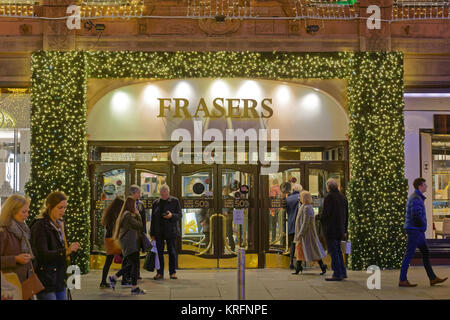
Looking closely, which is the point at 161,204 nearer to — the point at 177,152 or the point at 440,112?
the point at 177,152

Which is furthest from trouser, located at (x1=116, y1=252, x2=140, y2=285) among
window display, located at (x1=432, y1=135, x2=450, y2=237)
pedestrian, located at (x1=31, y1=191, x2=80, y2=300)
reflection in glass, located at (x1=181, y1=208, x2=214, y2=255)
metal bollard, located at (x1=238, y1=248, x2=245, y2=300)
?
window display, located at (x1=432, y1=135, x2=450, y2=237)

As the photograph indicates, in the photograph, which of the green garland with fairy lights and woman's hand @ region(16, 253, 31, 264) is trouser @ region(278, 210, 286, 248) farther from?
woman's hand @ region(16, 253, 31, 264)

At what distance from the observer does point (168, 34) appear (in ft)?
44.8

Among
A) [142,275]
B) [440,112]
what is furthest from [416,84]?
[142,275]

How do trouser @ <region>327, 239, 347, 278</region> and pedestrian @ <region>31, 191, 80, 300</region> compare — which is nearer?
pedestrian @ <region>31, 191, 80, 300</region>

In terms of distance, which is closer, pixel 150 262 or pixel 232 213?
pixel 150 262

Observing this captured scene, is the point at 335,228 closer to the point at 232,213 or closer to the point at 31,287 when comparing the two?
the point at 232,213

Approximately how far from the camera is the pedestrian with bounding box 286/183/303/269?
1327 cm

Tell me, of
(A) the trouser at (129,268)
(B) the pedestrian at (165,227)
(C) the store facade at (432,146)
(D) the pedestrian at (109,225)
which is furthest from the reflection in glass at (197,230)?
(C) the store facade at (432,146)

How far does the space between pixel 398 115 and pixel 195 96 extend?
4.58 metres

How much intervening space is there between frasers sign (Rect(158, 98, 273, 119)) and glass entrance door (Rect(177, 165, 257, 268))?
1.19 meters

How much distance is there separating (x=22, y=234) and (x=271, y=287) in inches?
222

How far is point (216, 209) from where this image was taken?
13836 mm

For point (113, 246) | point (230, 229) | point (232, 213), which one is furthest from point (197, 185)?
point (113, 246)
